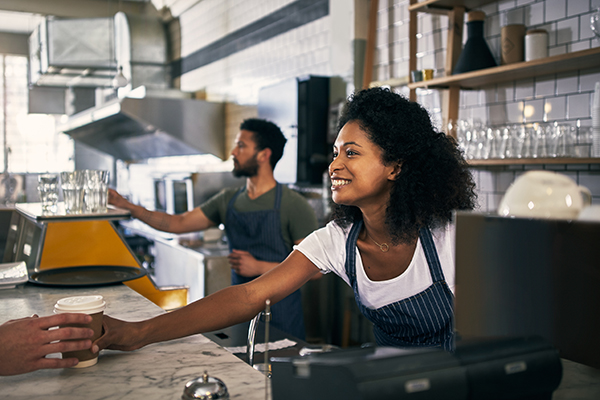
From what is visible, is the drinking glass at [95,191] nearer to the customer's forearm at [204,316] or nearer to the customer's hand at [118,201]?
the customer's hand at [118,201]

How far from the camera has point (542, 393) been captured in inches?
22.8

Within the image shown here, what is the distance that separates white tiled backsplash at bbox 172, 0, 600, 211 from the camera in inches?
99.6

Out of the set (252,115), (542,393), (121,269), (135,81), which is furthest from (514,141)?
(135,81)

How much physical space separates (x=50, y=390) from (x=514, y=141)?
226 cm

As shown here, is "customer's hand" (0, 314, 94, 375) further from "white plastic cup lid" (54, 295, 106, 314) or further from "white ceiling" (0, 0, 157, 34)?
"white ceiling" (0, 0, 157, 34)

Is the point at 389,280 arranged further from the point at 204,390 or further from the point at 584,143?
the point at 584,143

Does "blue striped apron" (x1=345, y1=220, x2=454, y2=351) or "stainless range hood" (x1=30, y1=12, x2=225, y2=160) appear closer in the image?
"blue striped apron" (x1=345, y1=220, x2=454, y2=351)

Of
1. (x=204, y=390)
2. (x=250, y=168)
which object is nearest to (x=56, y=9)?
(x=250, y=168)

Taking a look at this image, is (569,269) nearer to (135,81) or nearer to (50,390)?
(50,390)

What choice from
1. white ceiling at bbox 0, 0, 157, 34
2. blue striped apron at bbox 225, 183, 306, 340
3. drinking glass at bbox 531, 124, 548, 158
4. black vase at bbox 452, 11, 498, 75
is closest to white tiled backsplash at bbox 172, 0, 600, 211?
black vase at bbox 452, 11, 498, 75

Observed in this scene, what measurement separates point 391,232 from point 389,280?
0.44ft

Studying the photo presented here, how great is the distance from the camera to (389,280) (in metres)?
1.46

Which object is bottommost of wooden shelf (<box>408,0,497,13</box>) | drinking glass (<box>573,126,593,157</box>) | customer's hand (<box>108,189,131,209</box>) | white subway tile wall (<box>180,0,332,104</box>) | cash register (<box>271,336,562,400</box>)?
cash register (<box>271,336,562,400</box>)

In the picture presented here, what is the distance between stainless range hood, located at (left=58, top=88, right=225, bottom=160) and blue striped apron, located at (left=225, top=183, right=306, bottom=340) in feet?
9.09
